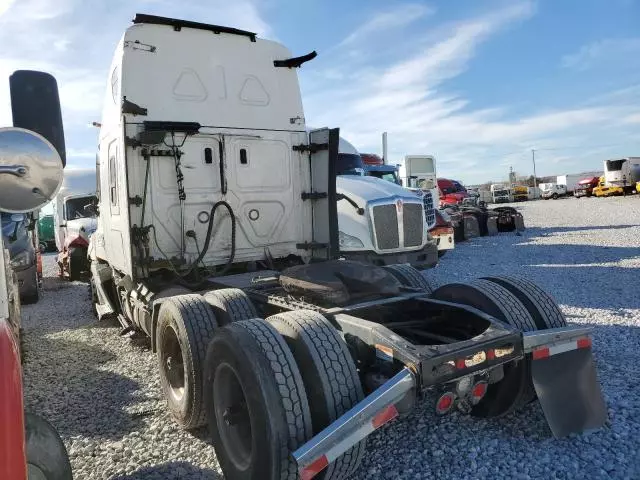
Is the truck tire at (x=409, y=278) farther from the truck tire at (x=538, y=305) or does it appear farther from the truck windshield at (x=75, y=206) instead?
the truck windshield at (x=75, y=206)

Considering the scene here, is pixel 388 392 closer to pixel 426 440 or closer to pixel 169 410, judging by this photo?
pixel 426 440

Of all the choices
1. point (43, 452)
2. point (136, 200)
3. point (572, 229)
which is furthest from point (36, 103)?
point (572, 229)

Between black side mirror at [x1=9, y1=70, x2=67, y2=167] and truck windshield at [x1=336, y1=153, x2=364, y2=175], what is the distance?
329 inches

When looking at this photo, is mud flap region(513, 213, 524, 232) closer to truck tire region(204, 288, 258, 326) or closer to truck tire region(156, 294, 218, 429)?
truck tire region(204, 288, 258, 326)

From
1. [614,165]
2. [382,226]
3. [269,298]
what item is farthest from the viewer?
[614,165]

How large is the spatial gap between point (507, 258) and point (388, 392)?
11146 mm

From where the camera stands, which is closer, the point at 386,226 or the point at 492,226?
the point at 386,226

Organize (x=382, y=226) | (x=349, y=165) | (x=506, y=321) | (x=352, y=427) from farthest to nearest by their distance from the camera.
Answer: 1. (x=349, y=165)
2. (x=382, y=226)
3. (x=506, y=321)
4. (x=352, y=427)

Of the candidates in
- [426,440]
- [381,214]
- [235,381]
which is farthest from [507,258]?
[235,381]

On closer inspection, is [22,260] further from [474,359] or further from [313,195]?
[474,359]

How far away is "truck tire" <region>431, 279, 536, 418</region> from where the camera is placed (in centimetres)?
335

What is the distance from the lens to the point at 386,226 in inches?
345

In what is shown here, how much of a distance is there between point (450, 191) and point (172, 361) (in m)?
24.9

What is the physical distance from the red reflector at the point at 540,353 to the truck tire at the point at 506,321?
0.26 m
